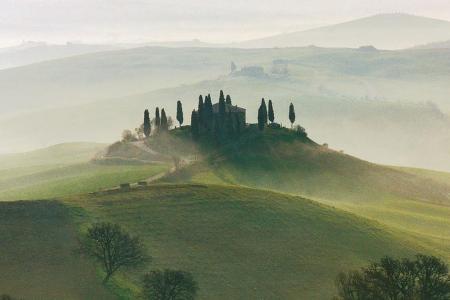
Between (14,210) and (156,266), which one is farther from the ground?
(14,210)

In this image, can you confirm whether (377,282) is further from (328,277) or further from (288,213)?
(288,213)

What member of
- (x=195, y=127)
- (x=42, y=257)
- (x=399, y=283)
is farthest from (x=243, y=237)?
(x=195, y=127)

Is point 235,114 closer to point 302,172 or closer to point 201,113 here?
point 201,113

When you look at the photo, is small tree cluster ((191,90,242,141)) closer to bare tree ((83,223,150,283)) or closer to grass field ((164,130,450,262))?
grass field ((164,130,450,262))

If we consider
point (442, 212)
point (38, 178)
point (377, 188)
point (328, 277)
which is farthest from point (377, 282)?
point (38, 178)

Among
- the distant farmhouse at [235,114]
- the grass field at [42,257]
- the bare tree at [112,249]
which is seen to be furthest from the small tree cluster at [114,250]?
the distant farmhouse at [235,114]

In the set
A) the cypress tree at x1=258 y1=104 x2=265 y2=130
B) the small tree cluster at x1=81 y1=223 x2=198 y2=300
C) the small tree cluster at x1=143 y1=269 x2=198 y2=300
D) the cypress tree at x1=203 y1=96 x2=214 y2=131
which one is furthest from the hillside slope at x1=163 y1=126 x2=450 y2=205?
the small tree cluster at x1=143 y1=269 x2=198 y2=300
